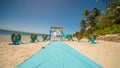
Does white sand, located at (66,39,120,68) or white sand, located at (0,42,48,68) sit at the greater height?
white sand, located at (0,42,48,68)

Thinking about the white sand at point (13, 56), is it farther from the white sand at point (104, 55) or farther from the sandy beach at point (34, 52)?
the white sand at point (104, 55)

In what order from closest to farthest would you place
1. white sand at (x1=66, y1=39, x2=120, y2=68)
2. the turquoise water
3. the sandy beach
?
1. the turquoise water
2. the sandy beach
3. white sand at (x1=66, y1=39, x2=120, y2=68)

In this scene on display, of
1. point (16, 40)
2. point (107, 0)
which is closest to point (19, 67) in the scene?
point (16, 40)

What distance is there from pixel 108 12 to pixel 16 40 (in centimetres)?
1893

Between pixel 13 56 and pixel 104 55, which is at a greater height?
pixel 13 56

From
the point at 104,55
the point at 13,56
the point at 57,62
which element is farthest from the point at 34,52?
the point at 104,55

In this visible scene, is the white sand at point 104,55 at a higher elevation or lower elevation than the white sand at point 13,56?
lower

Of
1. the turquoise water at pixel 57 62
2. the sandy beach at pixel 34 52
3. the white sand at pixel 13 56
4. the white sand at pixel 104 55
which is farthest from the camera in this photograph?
the white sand at pixel 104 55

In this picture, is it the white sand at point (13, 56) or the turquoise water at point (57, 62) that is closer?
the turquoise water at point (57, 62)

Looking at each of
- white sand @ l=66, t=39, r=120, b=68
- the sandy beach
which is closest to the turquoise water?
the sandy beach

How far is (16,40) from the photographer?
10.7 metres

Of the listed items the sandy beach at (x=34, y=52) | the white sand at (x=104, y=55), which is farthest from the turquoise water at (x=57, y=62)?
the white sand at (x=104, y=55)

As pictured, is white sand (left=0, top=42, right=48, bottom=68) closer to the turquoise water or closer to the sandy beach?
the sandy beach

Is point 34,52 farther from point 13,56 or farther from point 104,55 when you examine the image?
point 104,55
